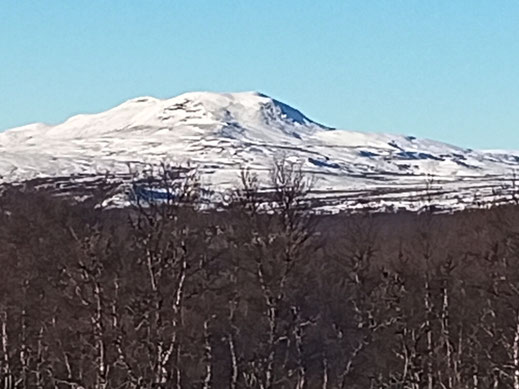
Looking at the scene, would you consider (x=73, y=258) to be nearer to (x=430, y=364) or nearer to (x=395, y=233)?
(x=430, y=364)

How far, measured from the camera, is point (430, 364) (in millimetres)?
34500

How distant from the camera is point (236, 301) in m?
36.9

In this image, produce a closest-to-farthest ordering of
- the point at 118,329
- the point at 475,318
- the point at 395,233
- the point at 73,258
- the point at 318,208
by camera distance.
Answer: the point at 118,329
the point at 73,258
the point at 475,318
the point at 395,233
the point at 318,208

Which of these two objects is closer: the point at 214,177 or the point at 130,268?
the point at 130,268

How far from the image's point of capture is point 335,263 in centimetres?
4728

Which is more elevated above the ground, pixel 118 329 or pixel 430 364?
pixel 118 329

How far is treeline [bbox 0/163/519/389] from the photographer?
27.5m

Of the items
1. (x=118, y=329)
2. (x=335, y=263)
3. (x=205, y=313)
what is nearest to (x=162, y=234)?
(x=118, y=329)

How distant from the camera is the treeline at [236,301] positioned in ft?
90.4

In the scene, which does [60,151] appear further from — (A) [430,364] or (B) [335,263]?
(A) [430,364]

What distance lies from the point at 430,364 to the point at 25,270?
565 inches

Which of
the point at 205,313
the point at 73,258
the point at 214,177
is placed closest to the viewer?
the point at 73,258

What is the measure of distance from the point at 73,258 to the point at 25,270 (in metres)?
7.85

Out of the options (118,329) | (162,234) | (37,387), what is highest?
(162,234)
